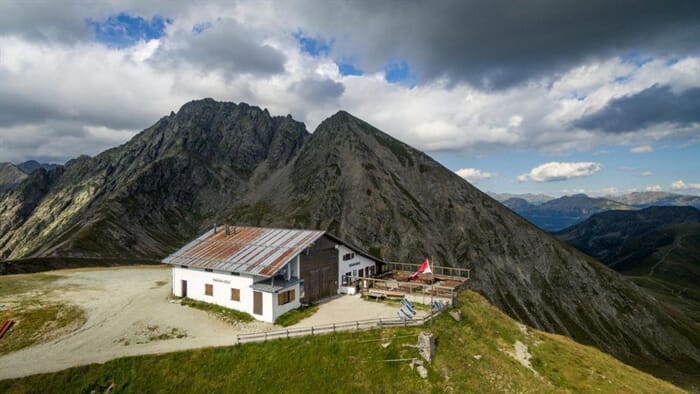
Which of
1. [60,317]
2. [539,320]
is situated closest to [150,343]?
[60,317]

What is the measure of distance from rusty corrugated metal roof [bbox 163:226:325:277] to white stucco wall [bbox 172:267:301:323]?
1096 millimetres

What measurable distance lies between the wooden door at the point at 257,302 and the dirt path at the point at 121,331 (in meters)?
1.55

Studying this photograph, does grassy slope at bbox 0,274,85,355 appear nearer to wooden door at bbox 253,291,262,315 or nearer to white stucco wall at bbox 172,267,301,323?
white stucco wall at bbox 172,267,301,323

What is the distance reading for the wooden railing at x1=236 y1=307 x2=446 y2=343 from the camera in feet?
105

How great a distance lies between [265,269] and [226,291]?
670 centimetres

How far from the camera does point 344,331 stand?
3234 cm

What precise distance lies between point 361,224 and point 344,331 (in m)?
119

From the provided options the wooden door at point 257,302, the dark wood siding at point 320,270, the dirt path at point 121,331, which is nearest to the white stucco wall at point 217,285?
the wooden door at point 257,302

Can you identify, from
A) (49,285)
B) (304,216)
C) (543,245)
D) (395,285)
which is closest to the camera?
(395,285)

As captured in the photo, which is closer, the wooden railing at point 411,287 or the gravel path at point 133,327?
the gravel path at point 133,327

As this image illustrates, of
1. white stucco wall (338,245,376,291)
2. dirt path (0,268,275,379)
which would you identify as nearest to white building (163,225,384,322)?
white stucco wall (338,245,376,291)

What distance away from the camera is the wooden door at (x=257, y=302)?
124ft

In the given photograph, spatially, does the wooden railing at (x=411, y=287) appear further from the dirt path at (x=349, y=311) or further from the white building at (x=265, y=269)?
the dirt path at (x=349, y=311)

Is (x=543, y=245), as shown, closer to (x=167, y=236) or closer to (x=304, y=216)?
(x=304, y=216)
